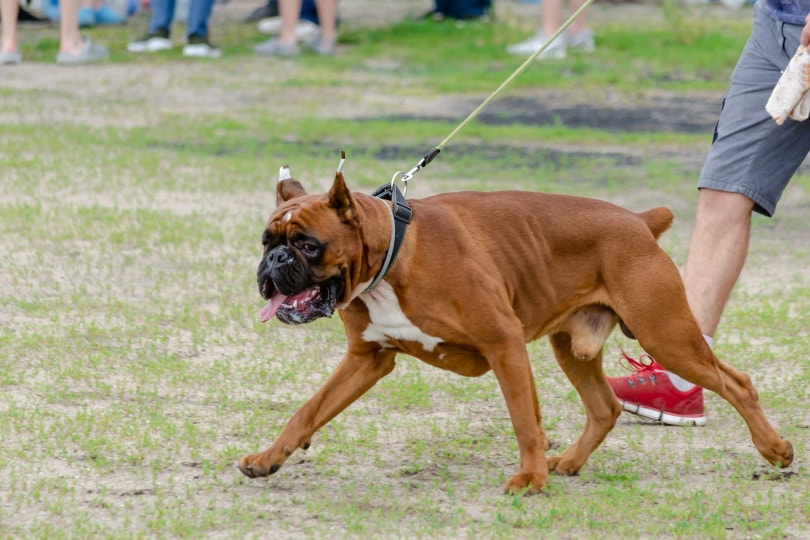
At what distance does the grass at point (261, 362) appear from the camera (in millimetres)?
4309

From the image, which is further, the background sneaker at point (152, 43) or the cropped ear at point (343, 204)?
the background sneaker at point (152, 43)

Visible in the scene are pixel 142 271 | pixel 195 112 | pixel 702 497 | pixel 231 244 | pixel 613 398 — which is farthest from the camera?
pixel 195 112

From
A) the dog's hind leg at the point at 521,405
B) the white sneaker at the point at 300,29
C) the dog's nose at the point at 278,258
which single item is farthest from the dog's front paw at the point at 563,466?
the white sneaker at the point at 300,29

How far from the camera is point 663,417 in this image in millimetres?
5352

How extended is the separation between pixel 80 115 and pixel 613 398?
797 centimetres

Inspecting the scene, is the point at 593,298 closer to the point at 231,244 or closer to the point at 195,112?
the point at 231,244

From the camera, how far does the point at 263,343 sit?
20.3ft

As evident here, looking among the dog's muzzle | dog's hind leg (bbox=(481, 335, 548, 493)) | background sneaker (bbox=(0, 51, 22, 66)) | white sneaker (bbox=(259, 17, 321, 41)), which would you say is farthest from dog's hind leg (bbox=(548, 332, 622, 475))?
white sneaker (bbox=(259, 17, 321, 41))

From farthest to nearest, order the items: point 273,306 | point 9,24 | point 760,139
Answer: point 9,24 → point 760,139 → point 273,306

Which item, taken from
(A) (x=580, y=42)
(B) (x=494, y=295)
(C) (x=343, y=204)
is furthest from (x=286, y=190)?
(A) (x=580, y=42)

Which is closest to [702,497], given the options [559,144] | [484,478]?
[484,478]

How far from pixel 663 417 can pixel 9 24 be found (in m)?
10.4

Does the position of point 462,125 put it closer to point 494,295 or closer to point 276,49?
point 494,295

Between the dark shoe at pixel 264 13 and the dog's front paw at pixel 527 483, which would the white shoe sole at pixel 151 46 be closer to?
the dark shoe at pixel 264 13
